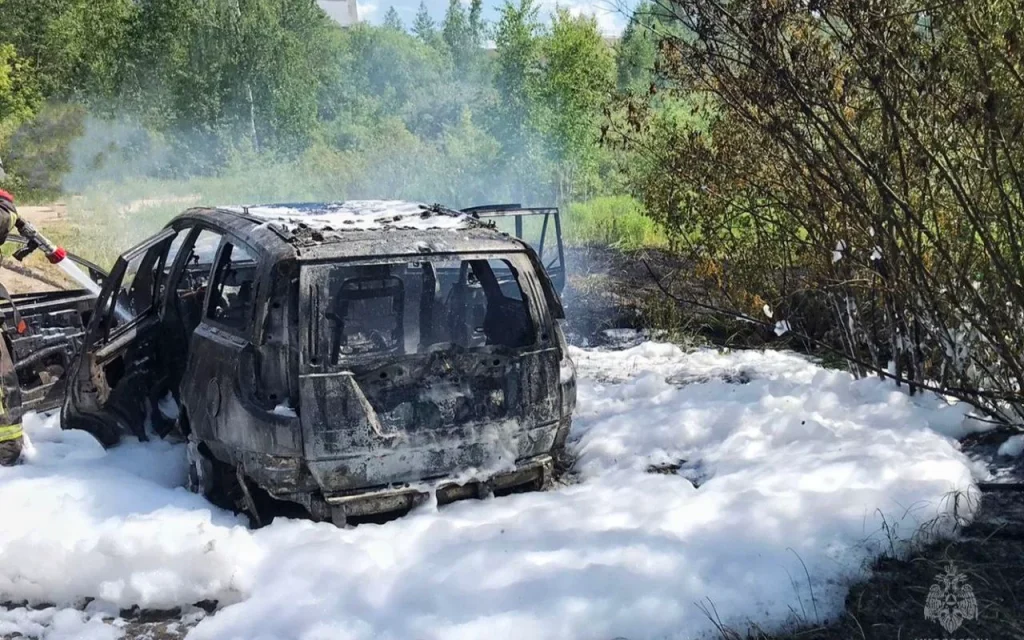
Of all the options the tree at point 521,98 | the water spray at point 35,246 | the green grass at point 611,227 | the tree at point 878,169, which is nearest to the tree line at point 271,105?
the tree at point 521,98

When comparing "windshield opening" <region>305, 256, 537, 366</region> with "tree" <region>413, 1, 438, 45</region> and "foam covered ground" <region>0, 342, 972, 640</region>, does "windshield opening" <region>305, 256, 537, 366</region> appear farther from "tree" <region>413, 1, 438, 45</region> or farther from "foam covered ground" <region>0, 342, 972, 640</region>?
"tree" <region>413, 1, 438, 45</region>

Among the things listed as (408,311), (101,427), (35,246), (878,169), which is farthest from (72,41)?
(878,169)

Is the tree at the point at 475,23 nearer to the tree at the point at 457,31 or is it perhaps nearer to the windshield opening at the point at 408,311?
the tree at the point at 457,31

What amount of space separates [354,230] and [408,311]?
488 millimetres

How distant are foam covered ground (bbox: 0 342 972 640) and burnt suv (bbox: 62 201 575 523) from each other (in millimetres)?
214

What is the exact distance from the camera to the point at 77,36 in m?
32.0

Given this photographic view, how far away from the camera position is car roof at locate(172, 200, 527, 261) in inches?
158

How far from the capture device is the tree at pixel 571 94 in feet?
66.9

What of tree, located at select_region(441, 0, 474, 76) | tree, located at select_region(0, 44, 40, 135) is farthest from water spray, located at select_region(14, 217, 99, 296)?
tree, located at select_region(441, 0, 474, 76)

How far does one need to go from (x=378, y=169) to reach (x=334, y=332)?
22.6 meters

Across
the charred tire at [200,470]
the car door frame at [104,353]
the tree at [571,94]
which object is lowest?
the charred tire at [200,470]

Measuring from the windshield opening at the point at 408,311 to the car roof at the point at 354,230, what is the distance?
0.09m

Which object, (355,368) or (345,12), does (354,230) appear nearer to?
(355,368)

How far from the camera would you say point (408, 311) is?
433cm
